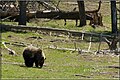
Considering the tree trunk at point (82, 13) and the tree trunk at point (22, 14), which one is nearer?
the tree trunk at point (22, 14)

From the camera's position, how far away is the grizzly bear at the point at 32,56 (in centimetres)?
1462

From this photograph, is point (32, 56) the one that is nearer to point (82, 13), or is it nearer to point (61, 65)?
point (61, 65)

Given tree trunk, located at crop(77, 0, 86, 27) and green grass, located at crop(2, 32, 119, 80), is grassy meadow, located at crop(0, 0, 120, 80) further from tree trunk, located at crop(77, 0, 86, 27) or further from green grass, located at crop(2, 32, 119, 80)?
tree trunk, located at crop(77, 0, 86, 27)

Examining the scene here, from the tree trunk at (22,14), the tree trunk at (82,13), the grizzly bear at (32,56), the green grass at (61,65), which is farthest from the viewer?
the tree trunk at (82,13)

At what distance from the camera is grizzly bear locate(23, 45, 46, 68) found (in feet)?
48.0

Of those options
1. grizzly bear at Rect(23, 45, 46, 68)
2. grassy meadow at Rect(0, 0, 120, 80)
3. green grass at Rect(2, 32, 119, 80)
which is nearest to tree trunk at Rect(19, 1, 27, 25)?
grassy meadow at Rect(0, 0, 120, 80)

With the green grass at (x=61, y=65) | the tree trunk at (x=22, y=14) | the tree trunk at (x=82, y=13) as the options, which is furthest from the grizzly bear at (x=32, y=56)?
the tree trunk at (x=82, y=13)

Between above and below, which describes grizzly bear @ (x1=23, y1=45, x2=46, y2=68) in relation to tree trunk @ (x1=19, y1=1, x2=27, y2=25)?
above

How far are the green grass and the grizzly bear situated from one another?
0.69 ft

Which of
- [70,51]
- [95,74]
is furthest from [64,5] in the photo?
[95,74]

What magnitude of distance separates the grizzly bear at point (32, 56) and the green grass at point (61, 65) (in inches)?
8.3

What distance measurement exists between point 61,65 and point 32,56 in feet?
6.13

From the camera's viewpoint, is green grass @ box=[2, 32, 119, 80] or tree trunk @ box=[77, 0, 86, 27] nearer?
green grass @ box=[2, 32, 119, 80]

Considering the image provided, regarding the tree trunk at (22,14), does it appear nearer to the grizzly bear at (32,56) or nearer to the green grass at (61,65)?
the green grass at (61,65)
